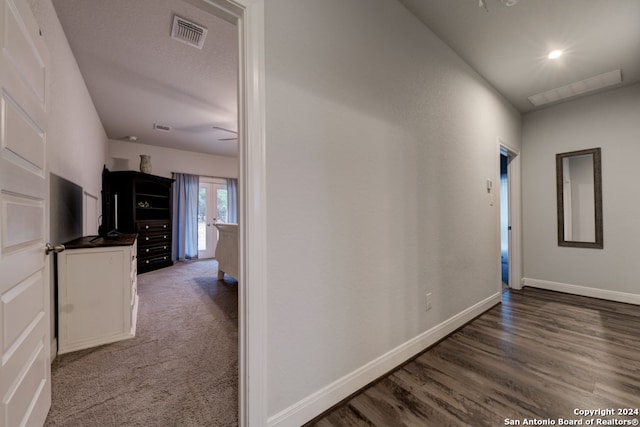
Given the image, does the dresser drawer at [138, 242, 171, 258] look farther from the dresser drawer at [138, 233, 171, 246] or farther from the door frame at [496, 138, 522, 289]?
the door frame at [496, 138, 522, 289]

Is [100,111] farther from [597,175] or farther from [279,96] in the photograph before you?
[597,175]

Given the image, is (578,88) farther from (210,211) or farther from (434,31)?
(210,211)

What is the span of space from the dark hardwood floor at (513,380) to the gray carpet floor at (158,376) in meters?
0.67

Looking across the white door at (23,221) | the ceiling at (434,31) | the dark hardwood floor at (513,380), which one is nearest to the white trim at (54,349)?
the white door at (23,221)

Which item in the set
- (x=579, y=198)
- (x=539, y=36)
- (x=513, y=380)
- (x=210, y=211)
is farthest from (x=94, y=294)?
(x=579, y=198)

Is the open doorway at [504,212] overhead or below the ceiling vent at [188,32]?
below

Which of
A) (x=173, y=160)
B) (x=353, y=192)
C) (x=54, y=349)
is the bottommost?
(x=54, y=349)

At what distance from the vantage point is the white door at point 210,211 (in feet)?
21.2

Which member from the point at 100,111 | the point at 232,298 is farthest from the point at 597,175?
the point at 100,111

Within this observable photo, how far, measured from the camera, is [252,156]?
116 centimetres

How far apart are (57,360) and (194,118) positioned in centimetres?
332

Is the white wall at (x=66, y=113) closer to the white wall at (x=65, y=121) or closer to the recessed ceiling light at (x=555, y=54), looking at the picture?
the white wall at (x=65, y=121)

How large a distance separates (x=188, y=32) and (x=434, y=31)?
2.02m

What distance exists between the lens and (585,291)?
338cm
